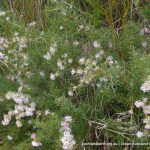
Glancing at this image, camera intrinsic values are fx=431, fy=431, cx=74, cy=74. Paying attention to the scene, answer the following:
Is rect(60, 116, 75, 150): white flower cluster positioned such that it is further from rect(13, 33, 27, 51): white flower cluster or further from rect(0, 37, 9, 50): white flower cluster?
rect(0, 37, 9, 50): white flower cluster

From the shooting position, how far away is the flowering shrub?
2.43 metres

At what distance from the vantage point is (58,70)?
2771 millimetres

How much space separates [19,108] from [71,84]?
1.14 ft

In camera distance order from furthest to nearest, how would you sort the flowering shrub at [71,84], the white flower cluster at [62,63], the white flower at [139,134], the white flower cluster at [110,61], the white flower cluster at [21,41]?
the white flower cluster at [21,41], the white flower cluster at [62,63], the white flower cluster at [110,61], the flowering shrub at [71,84], the white flower at [139,134]

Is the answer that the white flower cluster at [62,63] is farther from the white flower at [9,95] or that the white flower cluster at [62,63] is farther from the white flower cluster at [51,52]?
the white flower at [9,95]

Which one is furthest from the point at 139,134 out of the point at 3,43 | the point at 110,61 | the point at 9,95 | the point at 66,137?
the point at 3,43

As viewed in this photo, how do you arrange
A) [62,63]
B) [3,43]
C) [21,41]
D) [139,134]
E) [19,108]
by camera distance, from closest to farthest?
[139,134] → [19,108] → [62,63] → [21,41] → [3,43]

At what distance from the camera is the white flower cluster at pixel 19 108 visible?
8.48 feet

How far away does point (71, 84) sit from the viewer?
263 centimetres

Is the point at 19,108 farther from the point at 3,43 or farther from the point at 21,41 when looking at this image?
the point at 3,43

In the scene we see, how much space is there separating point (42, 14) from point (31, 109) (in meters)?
1.16

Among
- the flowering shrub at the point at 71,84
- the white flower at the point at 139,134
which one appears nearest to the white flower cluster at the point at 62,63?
the flowering shrub at the point at 71,84

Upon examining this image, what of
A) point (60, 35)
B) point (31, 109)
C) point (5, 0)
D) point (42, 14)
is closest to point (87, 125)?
point (31, 109)

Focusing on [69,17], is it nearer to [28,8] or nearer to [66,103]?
[28,8]
